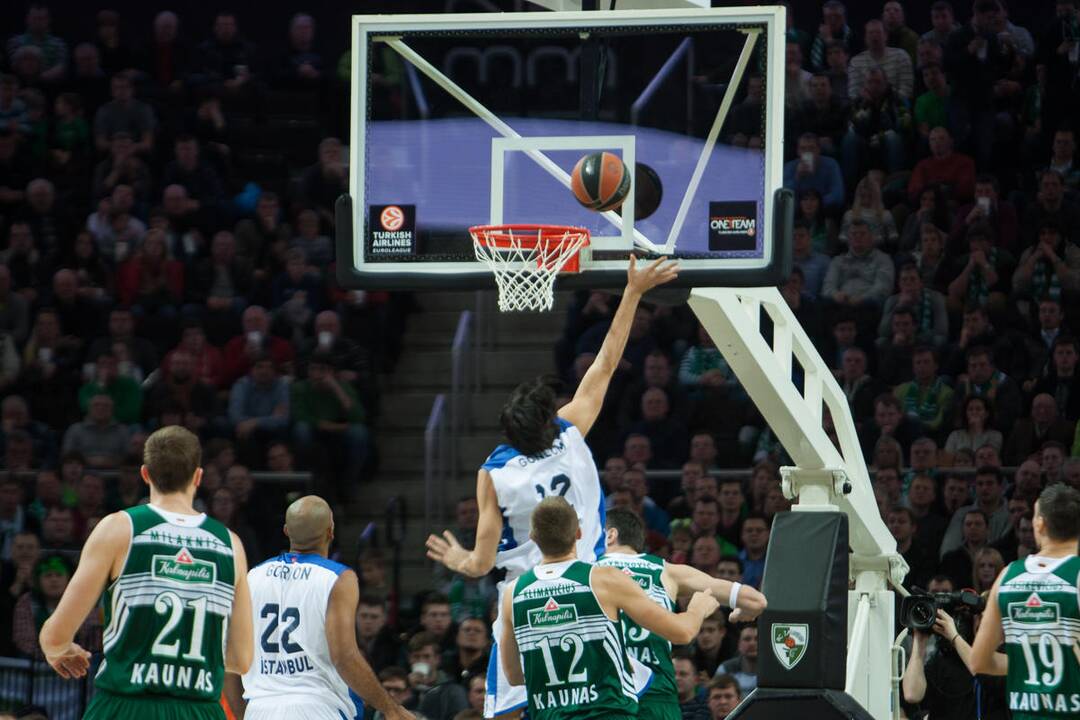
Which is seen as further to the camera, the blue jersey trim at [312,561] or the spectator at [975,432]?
the spectator at [975,432]

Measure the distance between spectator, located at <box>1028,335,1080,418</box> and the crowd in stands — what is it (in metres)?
0.02

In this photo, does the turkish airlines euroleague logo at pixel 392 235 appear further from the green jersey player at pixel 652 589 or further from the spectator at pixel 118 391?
the spectator at pixel 118 391

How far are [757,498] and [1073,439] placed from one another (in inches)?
96.6

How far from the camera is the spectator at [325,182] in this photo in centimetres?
1755

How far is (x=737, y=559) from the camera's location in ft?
44.3

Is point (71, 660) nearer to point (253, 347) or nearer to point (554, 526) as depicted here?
point (554, 526)

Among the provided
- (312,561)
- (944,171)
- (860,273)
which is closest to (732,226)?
(312,561)

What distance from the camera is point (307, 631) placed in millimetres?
8383

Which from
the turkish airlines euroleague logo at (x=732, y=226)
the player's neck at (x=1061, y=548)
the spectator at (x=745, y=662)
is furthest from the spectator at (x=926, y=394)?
the player's neck at (x=1061, y=548)

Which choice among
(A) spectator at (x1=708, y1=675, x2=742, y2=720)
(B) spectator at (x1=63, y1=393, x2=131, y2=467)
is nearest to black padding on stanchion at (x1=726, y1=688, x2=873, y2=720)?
(A) spectator at (x1=708, y1=675, x2=742, y2=720)

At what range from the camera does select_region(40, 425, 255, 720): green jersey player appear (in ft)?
22.9

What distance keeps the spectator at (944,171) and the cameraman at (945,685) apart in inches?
211

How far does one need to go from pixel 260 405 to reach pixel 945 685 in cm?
681

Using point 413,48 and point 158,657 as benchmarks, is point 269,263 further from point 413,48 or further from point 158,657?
point 158,657
